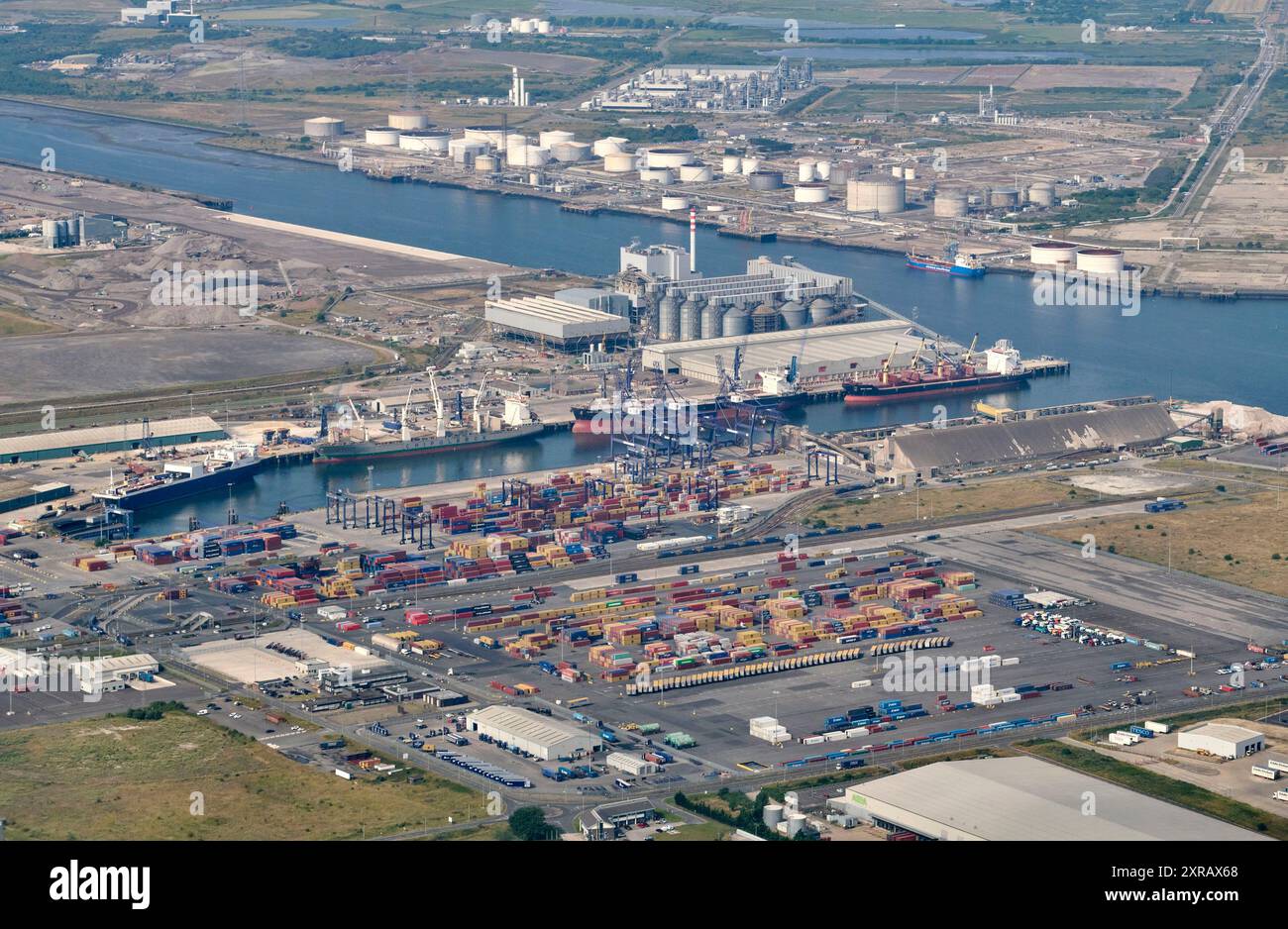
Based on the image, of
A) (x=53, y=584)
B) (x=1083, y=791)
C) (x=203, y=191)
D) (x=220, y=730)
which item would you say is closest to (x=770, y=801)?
(x=1083, y=791)

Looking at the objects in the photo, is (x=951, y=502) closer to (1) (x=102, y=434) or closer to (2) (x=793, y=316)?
(2) (x=793, y=316)

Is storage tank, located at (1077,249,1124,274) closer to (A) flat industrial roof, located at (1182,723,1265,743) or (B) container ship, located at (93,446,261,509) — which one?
(B) container ship, located at (93,446,261,509)

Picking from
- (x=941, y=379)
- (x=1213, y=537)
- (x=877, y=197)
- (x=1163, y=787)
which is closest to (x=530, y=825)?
(x=1163, y=787)

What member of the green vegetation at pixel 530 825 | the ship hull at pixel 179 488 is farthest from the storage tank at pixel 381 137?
the green vegetation at pixel 530 825

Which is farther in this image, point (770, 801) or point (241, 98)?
point (241, 98)
